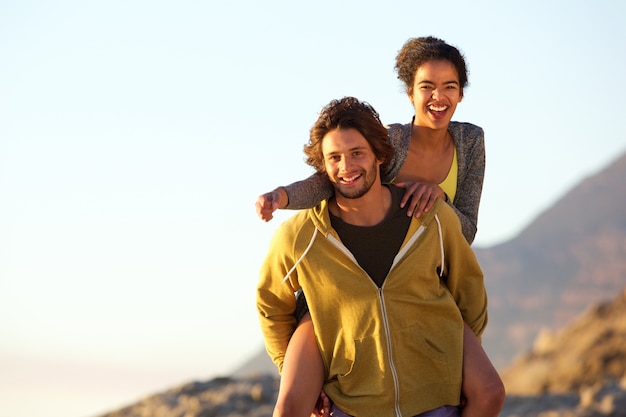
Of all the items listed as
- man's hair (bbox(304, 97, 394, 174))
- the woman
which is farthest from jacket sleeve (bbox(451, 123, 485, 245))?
man's hair (bbox(304, 97, 394, 174))

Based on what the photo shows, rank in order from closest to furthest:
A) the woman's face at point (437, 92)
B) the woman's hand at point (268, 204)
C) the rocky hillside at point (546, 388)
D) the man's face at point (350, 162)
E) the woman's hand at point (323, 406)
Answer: the woman's hand at point (268, 204), the man's face at point (350, 162), the woman's hand at point (323, 406), the woman's face at point (437, 92), the rocky hillside at point (546, 388)

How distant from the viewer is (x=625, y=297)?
23500mm

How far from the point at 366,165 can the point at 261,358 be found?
200 ft

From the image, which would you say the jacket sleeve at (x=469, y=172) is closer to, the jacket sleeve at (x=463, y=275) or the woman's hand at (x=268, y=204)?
the jacket sleeve at (x=463, y=275)

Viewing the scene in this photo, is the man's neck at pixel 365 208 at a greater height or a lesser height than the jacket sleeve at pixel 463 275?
greater

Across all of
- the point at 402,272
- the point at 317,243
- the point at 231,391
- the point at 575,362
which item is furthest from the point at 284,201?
the point at 575,362

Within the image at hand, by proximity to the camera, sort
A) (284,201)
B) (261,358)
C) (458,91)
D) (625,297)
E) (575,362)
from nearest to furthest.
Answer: (284,201)
(458,91)
(575,362)
(625,297)
(261,358)

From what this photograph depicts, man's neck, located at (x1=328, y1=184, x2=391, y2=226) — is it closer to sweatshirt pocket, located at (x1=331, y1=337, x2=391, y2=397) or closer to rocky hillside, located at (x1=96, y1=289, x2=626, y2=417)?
sweatshirt pocket, located at (x1=331, y1=337, x2=391, y2=397)

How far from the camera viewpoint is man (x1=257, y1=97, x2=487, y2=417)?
6078mm

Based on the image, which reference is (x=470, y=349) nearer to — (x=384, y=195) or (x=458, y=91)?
(x=384, y=195)

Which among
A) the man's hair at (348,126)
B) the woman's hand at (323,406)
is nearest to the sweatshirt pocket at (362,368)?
the woman's hand at (323,406)

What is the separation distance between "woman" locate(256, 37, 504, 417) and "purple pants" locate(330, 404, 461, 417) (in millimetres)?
45

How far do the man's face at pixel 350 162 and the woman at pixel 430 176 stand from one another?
152 millimetres

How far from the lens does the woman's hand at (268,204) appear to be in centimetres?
588
